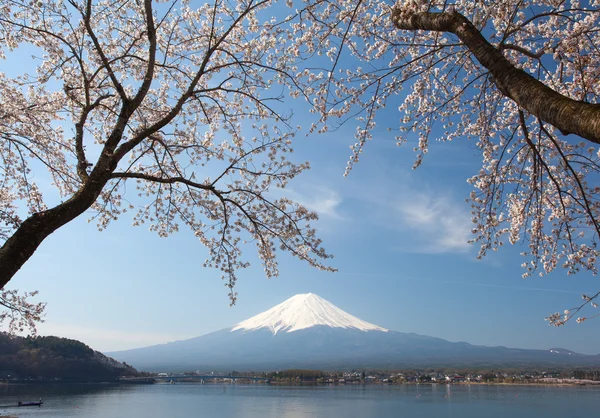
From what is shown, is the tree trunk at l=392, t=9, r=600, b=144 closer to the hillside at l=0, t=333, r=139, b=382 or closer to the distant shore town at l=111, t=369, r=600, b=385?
the hillside at l=0, t=333, r=139, b=382

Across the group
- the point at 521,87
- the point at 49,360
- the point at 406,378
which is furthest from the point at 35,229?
the point at 406,378

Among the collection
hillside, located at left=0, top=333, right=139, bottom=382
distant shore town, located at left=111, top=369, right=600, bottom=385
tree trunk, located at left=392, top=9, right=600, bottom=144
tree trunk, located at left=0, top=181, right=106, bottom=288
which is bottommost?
distant shore town, located at left=111, top=369, right=600, bottom=385

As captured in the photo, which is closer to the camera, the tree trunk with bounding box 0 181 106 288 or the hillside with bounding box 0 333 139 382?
the tree trunk with bounding box 0 181 106 288

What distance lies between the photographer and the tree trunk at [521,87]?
1521 mm

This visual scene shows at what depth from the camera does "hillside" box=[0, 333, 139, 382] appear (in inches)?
1996

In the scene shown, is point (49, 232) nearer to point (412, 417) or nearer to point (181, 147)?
point (181, 147)

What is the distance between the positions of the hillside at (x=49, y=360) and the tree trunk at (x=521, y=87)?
57079 mm

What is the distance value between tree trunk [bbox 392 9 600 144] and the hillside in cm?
5708

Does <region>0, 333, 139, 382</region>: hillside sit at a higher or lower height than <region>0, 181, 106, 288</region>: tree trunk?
lower

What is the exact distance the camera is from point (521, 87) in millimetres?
1829

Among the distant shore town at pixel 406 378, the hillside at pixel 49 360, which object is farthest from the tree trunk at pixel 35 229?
the distant shore town at pixel 406 378

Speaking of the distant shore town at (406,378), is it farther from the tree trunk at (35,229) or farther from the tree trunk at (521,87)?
the tree trunk at (521,87)

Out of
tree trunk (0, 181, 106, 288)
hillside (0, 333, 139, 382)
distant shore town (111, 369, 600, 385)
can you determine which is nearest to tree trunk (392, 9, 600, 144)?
tree trunk (0, 181, 106, 288)

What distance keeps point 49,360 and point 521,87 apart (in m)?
66.9
